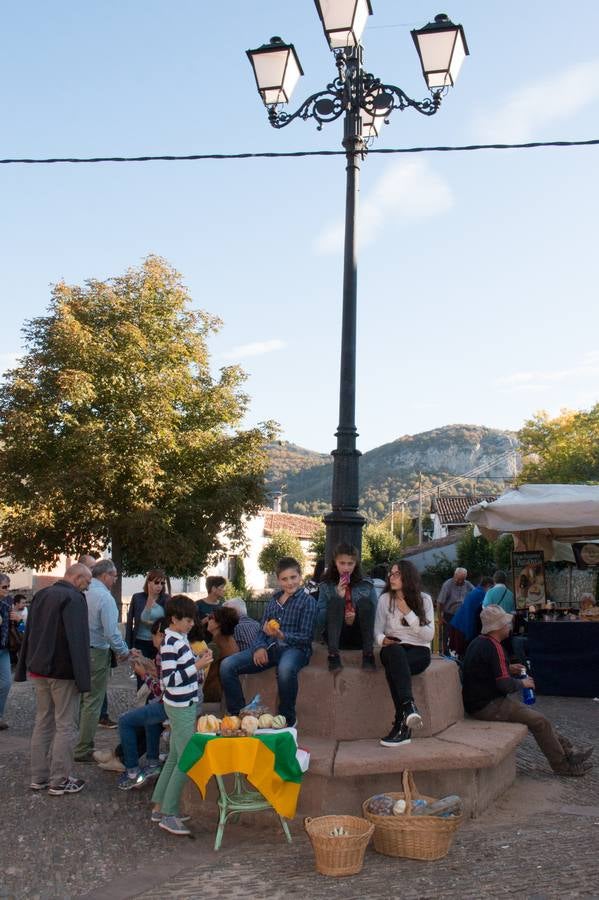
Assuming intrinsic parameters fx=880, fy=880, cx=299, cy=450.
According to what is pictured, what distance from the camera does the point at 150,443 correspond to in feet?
78.0

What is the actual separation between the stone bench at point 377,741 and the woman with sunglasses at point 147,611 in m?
2.15

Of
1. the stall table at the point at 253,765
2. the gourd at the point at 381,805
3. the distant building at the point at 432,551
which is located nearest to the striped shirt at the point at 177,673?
the stall table at the point at 253,765

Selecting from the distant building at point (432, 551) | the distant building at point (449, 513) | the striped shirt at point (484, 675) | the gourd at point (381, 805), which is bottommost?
the gourd at point (381, 805)

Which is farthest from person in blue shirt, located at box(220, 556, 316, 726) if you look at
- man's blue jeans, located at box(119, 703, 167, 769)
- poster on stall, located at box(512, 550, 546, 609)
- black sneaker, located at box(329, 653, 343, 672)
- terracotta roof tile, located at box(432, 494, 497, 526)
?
terracotta roof tile, located at box(432, 494, 497, 526)

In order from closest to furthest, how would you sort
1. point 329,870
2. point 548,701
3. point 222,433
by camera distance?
point 329,870
point 548,701
point 222,433

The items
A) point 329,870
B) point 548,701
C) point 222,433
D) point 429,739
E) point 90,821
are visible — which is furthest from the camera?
point 222,433

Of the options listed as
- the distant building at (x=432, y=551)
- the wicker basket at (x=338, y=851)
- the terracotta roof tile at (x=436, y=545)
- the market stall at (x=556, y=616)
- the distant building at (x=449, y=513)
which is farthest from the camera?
the distant building at (x=449, y=513)

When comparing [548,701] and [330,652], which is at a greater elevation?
[330,652]

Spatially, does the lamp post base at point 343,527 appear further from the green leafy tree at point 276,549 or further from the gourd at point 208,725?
the green leafy tree at point 276,549

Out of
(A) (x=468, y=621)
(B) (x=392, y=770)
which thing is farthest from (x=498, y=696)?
(A) (x=468, y=621)

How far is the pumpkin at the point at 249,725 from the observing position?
5761mm

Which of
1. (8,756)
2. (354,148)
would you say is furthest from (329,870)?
(354,148)

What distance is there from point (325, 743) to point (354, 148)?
16.2ft

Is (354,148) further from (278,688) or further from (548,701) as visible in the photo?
(548,701)
